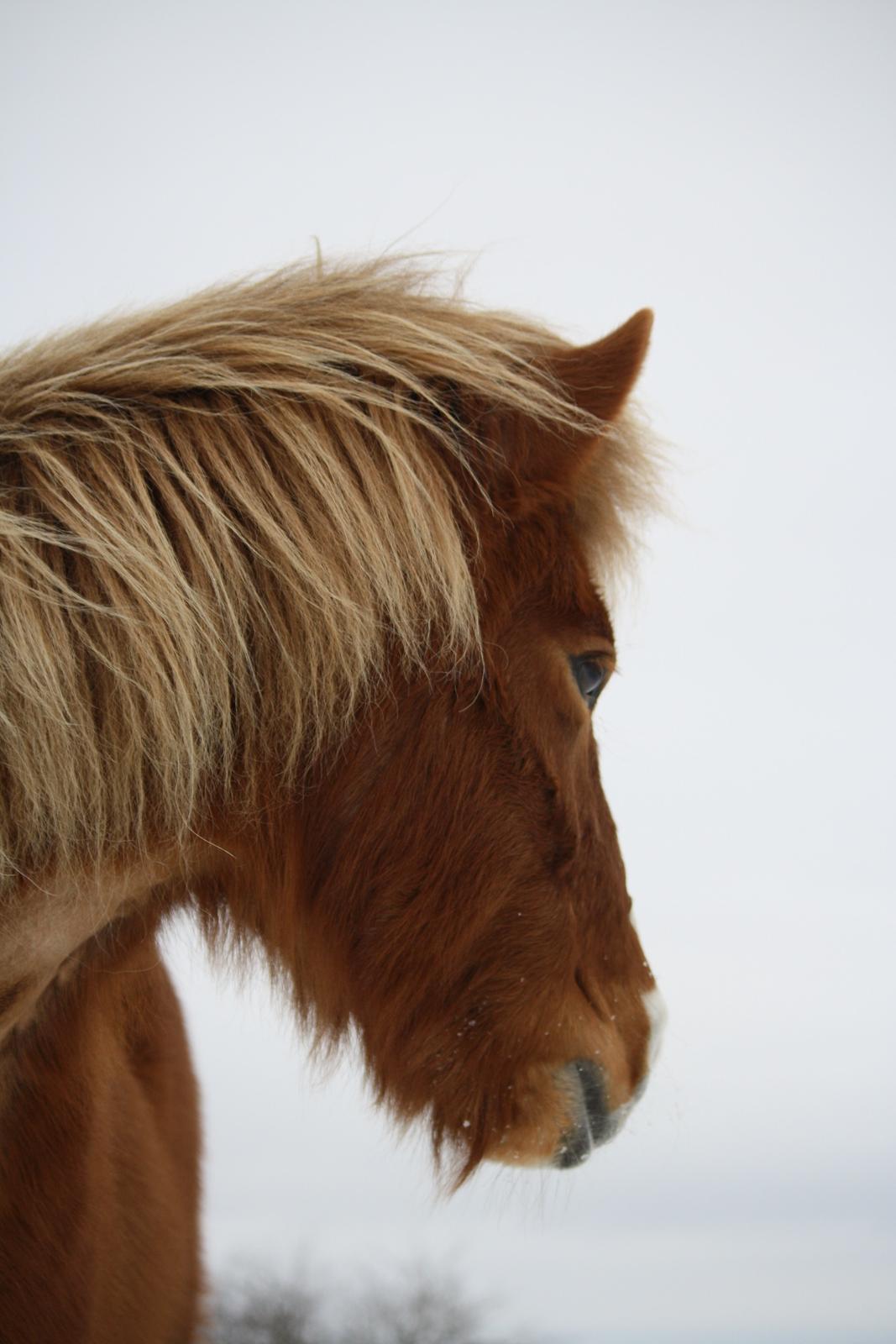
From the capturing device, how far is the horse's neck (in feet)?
3.83

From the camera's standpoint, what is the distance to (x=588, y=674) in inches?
58.0

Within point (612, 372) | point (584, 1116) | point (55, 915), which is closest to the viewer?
point (55, 915)

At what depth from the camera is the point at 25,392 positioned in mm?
1235

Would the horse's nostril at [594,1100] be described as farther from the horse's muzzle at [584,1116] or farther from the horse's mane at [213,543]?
the horse's mane at [213,543]

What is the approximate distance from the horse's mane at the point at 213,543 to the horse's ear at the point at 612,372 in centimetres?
3

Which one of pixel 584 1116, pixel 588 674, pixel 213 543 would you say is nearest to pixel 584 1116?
pixel 584 1116

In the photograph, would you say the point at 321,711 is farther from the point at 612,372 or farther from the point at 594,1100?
the point at 594,1100

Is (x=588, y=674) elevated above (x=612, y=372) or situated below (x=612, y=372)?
below

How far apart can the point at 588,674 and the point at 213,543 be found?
0.53 meters

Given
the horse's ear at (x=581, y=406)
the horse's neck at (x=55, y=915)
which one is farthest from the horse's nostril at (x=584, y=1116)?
the horse's ear at (x=581, y=406)

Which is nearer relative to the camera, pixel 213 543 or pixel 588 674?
pixel 213 543

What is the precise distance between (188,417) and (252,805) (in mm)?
441

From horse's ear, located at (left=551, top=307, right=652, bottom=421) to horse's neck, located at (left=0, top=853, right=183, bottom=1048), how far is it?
738 mm

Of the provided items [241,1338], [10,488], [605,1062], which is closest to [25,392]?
[10,488]
